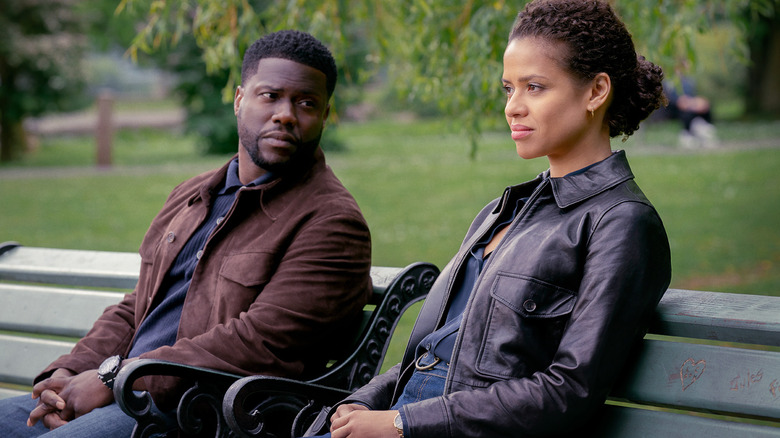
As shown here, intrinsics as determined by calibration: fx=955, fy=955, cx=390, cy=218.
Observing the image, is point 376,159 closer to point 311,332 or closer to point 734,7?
point 734,7

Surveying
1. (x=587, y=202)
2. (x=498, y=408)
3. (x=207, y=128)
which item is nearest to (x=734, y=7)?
(x=587, y=202)

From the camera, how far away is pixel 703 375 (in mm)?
2426

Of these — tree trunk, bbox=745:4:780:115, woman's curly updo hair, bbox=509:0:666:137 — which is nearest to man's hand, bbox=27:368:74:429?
woman's curly updo hair, bbox=509:0:666:137

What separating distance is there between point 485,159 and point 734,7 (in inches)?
521

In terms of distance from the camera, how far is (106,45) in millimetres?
24469

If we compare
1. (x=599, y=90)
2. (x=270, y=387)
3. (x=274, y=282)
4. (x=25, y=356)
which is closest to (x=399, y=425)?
(x=270, y=387)

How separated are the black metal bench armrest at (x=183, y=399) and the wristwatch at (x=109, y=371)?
16 centimetres

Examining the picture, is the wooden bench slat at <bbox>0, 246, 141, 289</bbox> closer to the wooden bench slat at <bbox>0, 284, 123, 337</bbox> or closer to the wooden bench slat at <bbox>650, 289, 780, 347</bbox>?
the wooden bench slat at <bbox>0, 284, 123, 337</bbox>

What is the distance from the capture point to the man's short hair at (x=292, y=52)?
130 inches

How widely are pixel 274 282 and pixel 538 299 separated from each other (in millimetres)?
1036

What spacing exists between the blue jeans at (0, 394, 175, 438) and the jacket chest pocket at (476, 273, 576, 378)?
4.37ft

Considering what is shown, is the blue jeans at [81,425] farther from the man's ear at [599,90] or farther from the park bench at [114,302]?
the man's ear at [599,90]

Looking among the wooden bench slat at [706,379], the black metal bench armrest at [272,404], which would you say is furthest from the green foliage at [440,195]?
the wooden bench slat at [706,379]

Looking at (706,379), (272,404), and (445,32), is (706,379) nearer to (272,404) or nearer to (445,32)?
(272,404)
